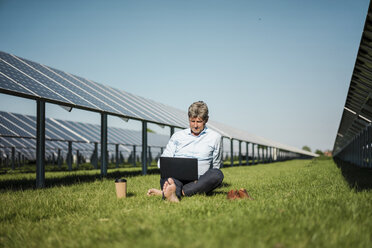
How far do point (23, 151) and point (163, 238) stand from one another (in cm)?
2331

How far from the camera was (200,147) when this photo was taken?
190 inches

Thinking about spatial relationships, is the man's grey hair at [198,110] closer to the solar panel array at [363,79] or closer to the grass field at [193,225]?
the grass field at [193,225]

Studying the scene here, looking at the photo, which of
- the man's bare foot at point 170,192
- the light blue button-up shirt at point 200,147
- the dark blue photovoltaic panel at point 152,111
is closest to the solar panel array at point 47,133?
the dark blue photovoltaic panel at point 152,111

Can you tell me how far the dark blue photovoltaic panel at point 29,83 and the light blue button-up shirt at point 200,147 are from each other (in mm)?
3417

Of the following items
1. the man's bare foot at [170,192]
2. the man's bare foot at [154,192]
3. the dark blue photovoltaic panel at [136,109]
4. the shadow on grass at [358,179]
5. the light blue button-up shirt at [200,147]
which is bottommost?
the shadow on grass at [358,179]

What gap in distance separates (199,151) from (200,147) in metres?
0.07

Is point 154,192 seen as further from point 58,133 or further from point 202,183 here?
point 58,133

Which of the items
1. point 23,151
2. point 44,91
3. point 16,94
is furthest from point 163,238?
point 23,151

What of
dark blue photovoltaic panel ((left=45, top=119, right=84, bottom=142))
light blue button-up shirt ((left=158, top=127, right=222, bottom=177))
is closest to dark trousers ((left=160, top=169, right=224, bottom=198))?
light blue button-up shirt ((left=158, top=127, right=222, bottom=177))

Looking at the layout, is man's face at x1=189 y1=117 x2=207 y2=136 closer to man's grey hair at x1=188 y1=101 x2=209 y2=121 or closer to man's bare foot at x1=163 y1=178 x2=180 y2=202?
man's grey hair at x1=188 y1=101 x2=209 y2=121

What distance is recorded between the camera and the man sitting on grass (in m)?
4.65

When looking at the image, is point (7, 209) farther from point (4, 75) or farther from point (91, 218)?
point (4, 75)

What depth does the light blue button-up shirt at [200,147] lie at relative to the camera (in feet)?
15.9

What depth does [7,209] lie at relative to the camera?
13.1ft
